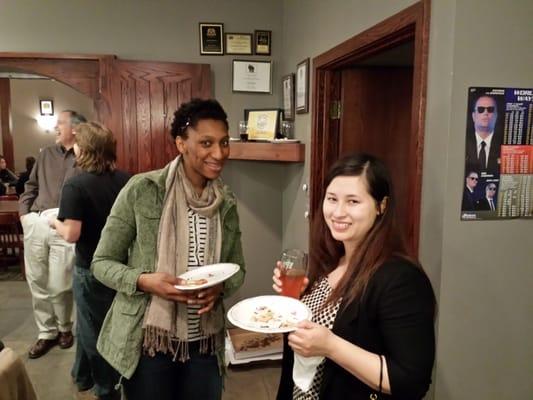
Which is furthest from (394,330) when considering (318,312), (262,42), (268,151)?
(262,42)

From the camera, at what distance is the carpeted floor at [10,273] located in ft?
15.8

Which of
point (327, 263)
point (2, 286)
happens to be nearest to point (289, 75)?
point (327, 263)

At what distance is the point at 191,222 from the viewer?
4.79 ft

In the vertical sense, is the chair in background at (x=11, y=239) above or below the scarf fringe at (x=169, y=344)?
below

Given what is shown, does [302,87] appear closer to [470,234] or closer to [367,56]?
[367,56]

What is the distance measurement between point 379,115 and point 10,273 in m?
4.57

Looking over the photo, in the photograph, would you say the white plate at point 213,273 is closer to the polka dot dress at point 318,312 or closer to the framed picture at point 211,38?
the polka dot dress at point 318,312

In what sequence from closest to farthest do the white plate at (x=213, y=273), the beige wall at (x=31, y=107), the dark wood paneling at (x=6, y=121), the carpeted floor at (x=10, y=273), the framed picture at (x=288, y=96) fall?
the white plate at (x=213, y=273)
the framed picture at (x=288, y=96)
the carpeted floor at (x=10, y=273)
the dark wood paneling at (x=6, y=121)
the beige wall at (x=31, y=107)

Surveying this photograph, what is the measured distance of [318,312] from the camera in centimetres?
113

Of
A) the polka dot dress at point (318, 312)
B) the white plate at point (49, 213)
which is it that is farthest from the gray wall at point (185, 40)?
the polka dot dress at point (318, 312)

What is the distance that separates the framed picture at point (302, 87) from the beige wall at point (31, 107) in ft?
22.8

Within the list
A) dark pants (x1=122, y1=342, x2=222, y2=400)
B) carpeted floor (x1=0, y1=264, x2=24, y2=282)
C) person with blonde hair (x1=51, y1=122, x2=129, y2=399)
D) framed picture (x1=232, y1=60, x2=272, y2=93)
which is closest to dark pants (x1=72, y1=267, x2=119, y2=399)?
person with blonde hair (x1=51, y1=122, x2=129, y2=399)

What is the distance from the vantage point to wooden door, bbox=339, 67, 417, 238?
8.23 ft

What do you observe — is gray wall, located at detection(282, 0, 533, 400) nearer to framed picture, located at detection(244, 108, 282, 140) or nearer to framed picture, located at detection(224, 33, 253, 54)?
framed picture, located at detection(244, 108, 282, 140)
